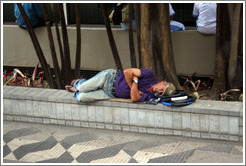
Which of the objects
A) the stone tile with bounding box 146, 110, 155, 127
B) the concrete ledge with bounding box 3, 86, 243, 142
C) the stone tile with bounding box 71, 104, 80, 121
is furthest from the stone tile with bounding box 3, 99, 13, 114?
the stone tile with bounding box 146, 110, 155, 127

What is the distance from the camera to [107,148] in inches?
244

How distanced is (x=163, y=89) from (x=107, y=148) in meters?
1.17

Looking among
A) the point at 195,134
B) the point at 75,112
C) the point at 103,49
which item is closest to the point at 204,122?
the point at 195,134

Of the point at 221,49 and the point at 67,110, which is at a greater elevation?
the point at 221,49

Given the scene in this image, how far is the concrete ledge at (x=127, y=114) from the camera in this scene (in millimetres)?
6137

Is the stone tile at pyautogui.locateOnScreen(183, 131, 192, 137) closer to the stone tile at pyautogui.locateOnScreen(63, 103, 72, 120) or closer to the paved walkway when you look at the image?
the paved walkway

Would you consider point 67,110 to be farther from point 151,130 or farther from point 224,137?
point 224,137

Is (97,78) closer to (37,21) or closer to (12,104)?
(12,104)

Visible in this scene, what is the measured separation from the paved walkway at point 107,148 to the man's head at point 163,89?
2.04 ft

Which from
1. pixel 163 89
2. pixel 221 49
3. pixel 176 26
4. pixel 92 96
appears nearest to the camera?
pixel 163 89

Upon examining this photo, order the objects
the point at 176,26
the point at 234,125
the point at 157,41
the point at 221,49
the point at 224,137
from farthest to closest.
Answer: the point at 176,26 < the point at 221,49 < the point at 157,41 < the point at 224,137 < the point at 234,125

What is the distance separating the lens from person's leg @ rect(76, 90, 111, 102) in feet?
21.9

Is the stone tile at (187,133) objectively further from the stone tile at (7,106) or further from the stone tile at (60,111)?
the stone tile at (7,106)

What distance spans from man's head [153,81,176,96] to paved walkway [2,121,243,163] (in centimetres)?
62
